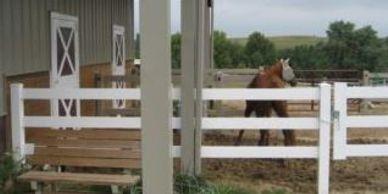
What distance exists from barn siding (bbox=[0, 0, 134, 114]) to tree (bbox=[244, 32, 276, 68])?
17400 mm

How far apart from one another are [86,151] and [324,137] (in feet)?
8.60

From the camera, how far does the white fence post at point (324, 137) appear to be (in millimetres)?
7168

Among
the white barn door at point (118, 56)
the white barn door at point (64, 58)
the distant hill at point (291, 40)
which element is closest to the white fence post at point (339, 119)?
the white barn door at point (64, 58)

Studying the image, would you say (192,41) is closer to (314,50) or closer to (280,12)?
(314,50)

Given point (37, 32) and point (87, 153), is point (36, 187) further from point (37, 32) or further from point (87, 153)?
point (37, 32)

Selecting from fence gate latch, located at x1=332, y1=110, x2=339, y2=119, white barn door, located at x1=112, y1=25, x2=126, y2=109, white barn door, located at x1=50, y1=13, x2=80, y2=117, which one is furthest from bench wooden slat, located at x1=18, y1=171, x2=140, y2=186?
white barn door, located at x1=112, y1=25, x2=126, y2=109

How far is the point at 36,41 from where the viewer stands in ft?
28.3

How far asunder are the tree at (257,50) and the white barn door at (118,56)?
1482 cm

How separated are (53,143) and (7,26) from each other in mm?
1435

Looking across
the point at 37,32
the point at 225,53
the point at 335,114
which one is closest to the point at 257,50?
the point at 225,53

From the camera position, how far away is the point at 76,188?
23.2ft

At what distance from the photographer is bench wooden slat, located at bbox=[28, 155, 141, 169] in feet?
22.9

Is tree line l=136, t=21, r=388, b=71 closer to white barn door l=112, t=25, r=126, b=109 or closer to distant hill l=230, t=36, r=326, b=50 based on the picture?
distant hill l=230, t=36, r=326, b=50

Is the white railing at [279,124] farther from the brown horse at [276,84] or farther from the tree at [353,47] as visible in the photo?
the tree at [353,47]
